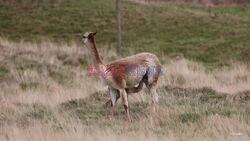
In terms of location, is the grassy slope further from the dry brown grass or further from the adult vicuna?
the adult vicuna

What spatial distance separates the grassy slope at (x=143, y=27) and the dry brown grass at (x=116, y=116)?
25.7ft

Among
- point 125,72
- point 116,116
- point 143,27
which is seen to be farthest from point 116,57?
point 125,72

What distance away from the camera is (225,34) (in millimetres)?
26922

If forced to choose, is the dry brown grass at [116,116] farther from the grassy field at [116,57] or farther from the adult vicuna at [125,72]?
the adult vicuna at [125,72]

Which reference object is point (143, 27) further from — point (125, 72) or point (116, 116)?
point (125, 72)

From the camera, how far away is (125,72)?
822cm

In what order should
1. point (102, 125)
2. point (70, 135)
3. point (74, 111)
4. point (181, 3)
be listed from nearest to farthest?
A: 1. point (70, 135)
2. point (102, 125)
3. point (74, 111)
4. point (181, 3)

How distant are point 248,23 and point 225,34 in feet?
12.8

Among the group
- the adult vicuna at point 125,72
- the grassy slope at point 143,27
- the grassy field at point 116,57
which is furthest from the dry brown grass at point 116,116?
the grassy slope at point 143,27

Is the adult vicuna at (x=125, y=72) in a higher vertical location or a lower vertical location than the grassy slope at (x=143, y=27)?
higher

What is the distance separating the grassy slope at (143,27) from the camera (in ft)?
78.2

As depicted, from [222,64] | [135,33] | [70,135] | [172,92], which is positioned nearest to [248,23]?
[135,33]

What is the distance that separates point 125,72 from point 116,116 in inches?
45.8

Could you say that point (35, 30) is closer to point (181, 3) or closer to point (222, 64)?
point (222, 64)
